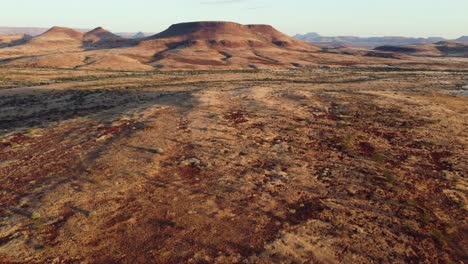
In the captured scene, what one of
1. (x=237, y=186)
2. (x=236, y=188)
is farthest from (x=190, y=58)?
(x=236, y=188)

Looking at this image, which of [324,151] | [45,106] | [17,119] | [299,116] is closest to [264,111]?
[299,116]

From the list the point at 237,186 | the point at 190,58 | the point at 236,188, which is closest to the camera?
the point at 236,188

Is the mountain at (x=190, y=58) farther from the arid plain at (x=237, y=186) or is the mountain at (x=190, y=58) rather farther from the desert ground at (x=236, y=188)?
the desert ground at (x=236, y=188)

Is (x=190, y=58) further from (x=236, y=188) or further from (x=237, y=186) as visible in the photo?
(x=236, y=188)

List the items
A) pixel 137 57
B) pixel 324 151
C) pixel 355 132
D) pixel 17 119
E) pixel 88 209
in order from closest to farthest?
pixel 88 209
pixel 324 151
pixel 355 132
pixel 17 119
pixel 137 57

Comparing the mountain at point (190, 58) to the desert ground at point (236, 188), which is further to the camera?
the mountain at point (190, 58)

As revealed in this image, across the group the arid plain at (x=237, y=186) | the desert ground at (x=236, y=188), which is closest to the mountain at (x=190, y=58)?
the arid plain at (x=237, y=186)

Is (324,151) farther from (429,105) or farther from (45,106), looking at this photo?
(45,106)

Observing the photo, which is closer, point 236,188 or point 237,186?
point 236,188
